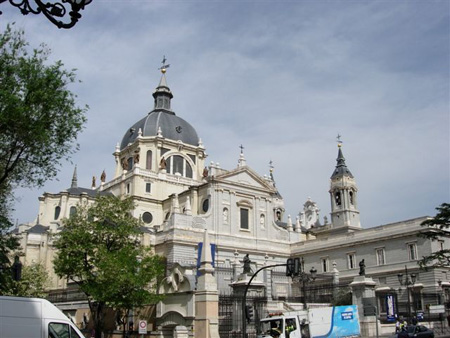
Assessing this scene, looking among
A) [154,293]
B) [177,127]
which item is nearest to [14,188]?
[154,293]

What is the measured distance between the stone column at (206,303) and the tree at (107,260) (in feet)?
11.2

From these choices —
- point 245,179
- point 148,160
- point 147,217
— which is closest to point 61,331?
point 245,179

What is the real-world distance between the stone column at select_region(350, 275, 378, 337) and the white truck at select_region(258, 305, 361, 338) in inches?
33.3

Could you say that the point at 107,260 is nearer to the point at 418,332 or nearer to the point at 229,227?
the point at 418,332

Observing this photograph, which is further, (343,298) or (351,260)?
(351,260)

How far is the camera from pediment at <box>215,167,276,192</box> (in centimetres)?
5594

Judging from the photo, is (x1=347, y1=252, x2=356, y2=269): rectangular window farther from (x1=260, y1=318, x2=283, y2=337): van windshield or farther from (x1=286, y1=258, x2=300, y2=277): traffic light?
(x1=286, y1=258, x2=300, y2=277): traffic light

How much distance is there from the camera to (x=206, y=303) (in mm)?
21656

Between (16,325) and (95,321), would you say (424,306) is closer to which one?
(95,321)

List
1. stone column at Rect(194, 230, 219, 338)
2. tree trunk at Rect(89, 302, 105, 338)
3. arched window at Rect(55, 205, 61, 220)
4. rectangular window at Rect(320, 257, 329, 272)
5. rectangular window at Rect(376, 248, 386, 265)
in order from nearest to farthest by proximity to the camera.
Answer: stone column at Rect(194, 230, 219, 338) < tree trunk at Rect(89, 302, 105, 338) < rectangular window at Rect(376, 248, 386, 265) < rectangular window at Rect(320, 257, 329, 272) < arched window at Rect(55, 205, 61, 220)

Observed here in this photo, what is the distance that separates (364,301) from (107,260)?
47.9ft

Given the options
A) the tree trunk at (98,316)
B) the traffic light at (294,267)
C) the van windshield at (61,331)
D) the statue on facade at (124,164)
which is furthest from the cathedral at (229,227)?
the van windshield at (61,331)

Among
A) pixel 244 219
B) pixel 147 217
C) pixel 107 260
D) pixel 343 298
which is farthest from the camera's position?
pixel 147 217

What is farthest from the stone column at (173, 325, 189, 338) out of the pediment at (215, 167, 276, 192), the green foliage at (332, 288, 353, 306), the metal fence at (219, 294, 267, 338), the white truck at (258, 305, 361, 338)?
the pediment at (215, 167, 276, 192)
